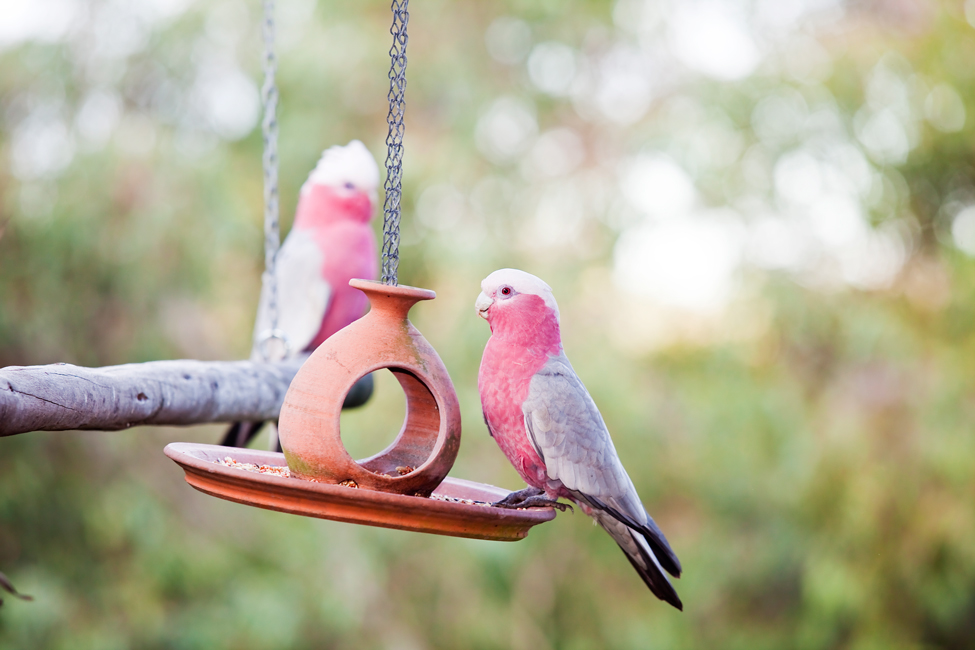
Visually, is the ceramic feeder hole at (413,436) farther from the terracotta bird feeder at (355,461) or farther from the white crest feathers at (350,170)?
the white crest feathers at (350,170)

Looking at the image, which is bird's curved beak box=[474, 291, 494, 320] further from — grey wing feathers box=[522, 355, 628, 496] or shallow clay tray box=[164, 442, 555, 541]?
shallow clay tray box=[164, 442, 555, 541]

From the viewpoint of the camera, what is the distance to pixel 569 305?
14.8ft

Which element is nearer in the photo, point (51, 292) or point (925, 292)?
point (51, 292)

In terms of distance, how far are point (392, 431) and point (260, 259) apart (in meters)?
1.31

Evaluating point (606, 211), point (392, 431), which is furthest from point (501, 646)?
point (606, 211)

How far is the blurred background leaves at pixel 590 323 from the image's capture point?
4117 millimetres

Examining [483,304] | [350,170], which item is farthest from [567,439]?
[350,170]

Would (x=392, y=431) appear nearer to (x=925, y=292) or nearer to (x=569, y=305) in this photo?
(x=569, y=305)

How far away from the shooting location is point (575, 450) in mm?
1493

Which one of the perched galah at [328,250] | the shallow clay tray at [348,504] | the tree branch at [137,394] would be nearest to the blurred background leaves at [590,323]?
the perched galah at [328,250]

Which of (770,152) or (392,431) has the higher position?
(770,152)

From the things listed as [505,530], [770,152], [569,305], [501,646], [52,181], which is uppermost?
[770,152]

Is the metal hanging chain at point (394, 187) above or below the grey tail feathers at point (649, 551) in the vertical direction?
above

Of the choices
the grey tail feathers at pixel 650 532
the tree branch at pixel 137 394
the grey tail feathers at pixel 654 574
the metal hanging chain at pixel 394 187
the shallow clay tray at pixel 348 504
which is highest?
the metal hanging chain at pixel 394 187
